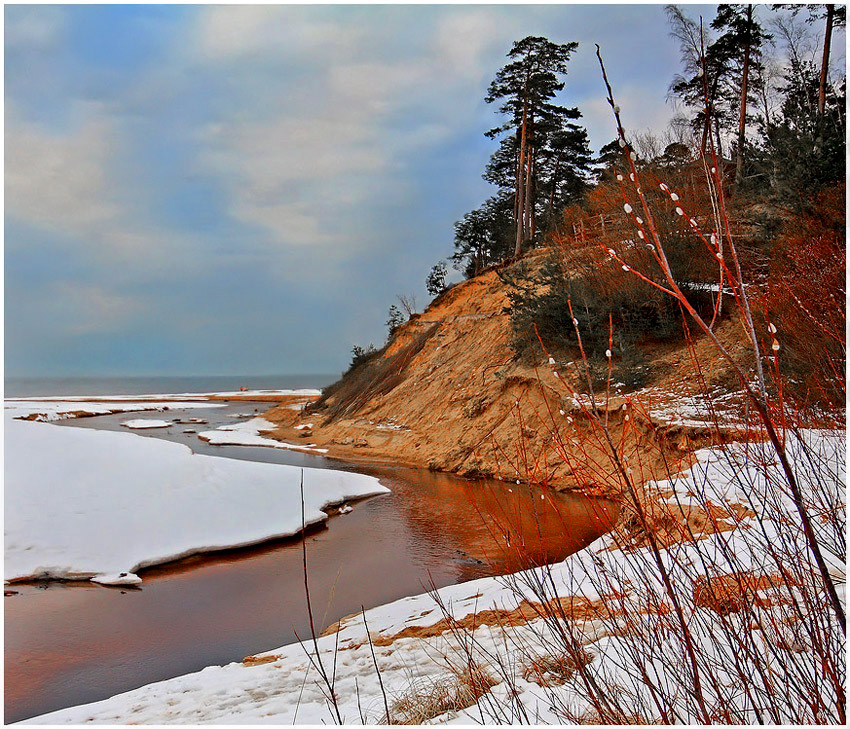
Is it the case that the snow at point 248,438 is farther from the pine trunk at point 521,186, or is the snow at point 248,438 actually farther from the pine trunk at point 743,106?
the pine trunk at point 743,106

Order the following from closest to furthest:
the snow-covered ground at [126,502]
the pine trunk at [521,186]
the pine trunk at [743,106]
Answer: the snow-covered ground at [126,502], the pine trunk at [743,106], the pine trunk at [521,186]

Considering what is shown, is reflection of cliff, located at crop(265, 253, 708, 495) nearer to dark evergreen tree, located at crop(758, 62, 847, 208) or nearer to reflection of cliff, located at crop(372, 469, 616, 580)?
reflection of cliff, located at crop(372, 469, 616, 580)

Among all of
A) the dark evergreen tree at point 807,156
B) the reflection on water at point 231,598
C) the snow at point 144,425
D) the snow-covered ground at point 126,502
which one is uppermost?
the dark evergreen tree at point 807,156

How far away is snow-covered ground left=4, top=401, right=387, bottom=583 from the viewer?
743 centimetres

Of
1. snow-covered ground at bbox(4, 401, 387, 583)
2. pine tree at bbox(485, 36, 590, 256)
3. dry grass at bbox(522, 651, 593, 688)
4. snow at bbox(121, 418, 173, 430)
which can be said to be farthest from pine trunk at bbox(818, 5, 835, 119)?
snow at bbox(121, 418, 173, 430)

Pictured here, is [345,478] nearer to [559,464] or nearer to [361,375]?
[559,464]

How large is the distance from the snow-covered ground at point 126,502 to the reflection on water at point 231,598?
0.38 meters

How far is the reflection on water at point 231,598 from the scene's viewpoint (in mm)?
4895

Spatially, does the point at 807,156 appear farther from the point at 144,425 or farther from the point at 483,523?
the point at 144,425

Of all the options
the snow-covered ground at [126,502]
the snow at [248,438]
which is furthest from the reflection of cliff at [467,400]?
the snow-covered ground at [126,502]

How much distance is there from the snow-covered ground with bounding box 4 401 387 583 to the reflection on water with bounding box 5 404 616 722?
0.38 metres

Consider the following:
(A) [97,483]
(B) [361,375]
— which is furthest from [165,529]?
(B) [361,375]

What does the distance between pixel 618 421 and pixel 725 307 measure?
13.4ft

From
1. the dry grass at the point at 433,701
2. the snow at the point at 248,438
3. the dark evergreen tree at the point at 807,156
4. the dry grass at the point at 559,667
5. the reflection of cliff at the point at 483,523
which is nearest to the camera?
the dry grass at the point at 559,667
